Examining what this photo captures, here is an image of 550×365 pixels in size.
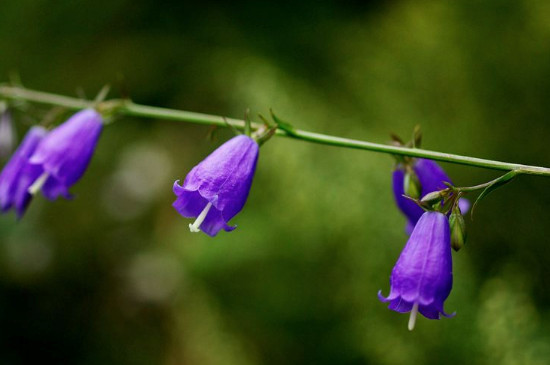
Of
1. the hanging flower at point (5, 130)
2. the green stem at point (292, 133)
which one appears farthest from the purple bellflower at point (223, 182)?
the hanging flower at point (5, 130)

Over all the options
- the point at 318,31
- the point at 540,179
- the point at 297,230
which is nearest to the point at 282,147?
the point at 297,230

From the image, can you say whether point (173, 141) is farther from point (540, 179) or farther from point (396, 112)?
point (540, 179)

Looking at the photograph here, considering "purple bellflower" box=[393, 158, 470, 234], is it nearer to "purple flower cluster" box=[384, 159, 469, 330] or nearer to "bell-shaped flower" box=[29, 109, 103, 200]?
"purple flower cluster" box=[384, 159, 469, 330]

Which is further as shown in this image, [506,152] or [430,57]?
[430,57]

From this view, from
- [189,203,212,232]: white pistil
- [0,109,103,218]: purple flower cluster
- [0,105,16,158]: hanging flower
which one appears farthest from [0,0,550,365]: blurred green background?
[189,203,212,232]: white pistil

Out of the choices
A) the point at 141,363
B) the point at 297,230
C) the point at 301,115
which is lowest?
the point at 141,363

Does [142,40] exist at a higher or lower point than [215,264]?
higher

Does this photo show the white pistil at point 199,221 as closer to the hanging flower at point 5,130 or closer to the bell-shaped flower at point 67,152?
the bell-shaped flower at point 67,152

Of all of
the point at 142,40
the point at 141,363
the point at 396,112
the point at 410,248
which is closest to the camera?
the point at 410,248
